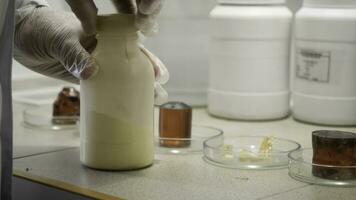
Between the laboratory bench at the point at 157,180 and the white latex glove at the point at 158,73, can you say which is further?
the white latex glove at the point at 158,73

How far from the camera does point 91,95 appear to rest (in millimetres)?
737

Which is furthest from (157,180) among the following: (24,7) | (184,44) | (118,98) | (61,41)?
(184,44)

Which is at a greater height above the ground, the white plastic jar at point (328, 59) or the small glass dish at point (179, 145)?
the white plastic jar at point (328, 59)

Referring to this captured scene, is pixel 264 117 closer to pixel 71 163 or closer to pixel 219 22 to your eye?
pixel 219 22

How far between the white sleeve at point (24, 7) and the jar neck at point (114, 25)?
165 millimetres

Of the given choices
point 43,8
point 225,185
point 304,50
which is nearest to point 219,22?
point 304,50

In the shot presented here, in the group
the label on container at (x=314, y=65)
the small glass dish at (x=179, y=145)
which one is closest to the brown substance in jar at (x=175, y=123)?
the small glass dish at (x=179, y=145)

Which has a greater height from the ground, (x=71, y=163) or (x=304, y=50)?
(x=304, y=50)

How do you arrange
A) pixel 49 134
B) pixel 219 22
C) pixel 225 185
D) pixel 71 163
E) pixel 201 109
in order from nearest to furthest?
pixel 225 185
pixel 71 163
pixel 49 134
pixel 219 22
pixel 201 109

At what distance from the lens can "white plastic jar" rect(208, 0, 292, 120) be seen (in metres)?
1.04

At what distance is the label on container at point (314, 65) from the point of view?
989 mm

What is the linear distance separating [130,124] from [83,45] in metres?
0.12

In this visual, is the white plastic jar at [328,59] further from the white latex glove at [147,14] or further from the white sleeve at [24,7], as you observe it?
the white sleeve at [24,7]

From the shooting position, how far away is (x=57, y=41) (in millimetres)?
775
